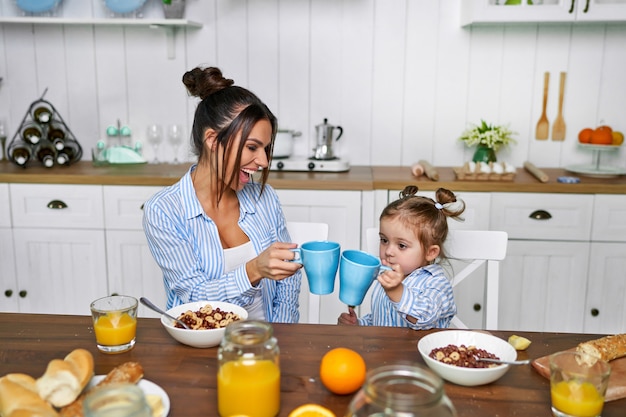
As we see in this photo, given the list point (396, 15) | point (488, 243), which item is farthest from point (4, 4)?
point (488, 243)

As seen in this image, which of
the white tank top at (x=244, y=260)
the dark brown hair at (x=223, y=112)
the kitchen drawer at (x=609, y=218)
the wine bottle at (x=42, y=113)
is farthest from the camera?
the wine bottle at (x=42, y=113)

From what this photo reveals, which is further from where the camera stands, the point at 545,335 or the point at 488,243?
the point at 488,243

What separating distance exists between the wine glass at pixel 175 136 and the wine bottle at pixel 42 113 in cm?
59

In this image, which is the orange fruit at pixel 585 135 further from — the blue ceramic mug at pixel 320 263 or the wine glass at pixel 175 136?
the blue ceramic mug at pixel 320 263

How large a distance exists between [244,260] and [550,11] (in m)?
1.85

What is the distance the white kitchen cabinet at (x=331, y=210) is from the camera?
8.81 ft

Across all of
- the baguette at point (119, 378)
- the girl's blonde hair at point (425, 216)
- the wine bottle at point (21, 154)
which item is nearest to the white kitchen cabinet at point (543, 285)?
the girl's blonde hair at point (425, 216)

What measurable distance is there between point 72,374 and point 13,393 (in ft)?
0.29

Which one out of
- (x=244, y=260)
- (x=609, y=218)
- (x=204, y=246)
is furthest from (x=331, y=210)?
(x=609, y=218)

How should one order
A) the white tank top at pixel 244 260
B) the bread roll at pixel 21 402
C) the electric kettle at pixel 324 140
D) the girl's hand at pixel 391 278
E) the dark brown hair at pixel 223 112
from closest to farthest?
the bread roll at pixel 21 402
the girl's hand at pixel 391 278
the dark brown hair at pixel 223 112
the white tank top at pixel 244 260
the electric kettle at pixel 324 140

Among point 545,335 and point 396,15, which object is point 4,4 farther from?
point 545,335

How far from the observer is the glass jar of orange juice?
3.11 ft

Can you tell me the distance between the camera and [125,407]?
0.81 metres

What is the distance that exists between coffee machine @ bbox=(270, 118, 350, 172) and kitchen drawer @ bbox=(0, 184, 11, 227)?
1.20m
